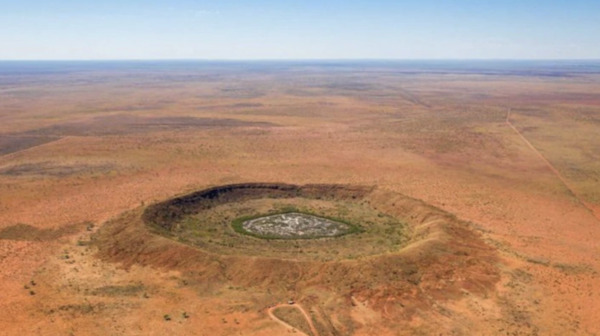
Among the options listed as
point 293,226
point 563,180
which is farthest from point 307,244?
point 563,180

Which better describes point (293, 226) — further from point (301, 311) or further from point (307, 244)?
point (301, 311)

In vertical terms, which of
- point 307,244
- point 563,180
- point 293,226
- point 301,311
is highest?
point 563,180

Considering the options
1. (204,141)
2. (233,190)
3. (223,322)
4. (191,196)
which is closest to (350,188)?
(233,190)

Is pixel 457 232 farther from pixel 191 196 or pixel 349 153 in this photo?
pixel 349 153

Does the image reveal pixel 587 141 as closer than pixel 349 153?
No

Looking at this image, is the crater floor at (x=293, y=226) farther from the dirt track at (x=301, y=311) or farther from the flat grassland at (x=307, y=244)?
the dirt track at (x=301, y=311)

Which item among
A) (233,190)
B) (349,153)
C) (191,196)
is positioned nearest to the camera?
(191,196)

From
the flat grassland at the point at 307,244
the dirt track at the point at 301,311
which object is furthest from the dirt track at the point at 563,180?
the dirt track at the point at 301,311

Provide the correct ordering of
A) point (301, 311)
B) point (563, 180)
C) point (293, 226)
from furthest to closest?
point (563, 180)
point (293, 226)
point (301, 311)
